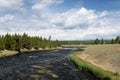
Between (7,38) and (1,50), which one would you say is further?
(7,38)

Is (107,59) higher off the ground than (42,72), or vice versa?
(107,59)

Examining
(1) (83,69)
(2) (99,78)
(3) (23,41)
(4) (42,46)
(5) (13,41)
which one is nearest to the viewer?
(2) (99,78)

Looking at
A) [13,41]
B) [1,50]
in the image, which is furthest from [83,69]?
[13,41]

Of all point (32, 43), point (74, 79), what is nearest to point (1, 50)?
point (32, 43)

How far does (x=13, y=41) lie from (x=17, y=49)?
296 inches

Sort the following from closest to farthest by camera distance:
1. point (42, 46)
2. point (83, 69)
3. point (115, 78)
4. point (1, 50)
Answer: point (115, 78) < point (83, 69) < point (1, 50) < point (42, 46)

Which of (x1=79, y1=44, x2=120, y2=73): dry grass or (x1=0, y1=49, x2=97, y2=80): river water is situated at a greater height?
(x1=79, y1=44, x2=120, y2=73): dry grass

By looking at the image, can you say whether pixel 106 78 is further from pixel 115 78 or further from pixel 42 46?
pixel 42 46

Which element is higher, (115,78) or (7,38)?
(7,38)

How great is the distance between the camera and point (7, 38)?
132m

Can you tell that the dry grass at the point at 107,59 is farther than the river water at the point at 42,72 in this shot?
Yes

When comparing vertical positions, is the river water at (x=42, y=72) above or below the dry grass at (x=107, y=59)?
below

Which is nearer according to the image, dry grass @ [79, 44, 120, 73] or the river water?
the river water

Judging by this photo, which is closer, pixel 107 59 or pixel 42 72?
pixel 42 72
